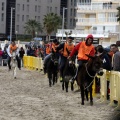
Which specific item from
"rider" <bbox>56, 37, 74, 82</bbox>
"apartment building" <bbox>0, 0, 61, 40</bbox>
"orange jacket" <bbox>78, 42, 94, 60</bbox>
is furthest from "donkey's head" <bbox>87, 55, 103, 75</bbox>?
"apartment building" <bbox>0, 0, 61, 40</bbox>

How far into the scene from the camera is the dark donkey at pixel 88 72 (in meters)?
13.1

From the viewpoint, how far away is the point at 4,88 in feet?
58.7

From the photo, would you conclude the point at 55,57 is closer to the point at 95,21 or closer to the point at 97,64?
the point at 97,64

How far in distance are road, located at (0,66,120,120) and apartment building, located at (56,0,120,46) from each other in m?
68.6

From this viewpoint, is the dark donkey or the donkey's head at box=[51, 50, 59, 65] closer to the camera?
the dark donkey

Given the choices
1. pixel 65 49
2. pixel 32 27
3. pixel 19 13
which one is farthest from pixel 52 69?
pixel 19 13

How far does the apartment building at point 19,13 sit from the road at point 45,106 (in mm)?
107093

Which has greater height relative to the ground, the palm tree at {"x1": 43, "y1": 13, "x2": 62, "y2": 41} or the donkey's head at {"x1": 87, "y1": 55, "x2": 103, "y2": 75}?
the palm tree at {"x1": 43, "y1": 13, "x2": 62, "y2": 41}

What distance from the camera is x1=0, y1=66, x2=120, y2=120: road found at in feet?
37.3

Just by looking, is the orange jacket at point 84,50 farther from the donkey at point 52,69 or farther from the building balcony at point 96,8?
the building balcony at point 96,8

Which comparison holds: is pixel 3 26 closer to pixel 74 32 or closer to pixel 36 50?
pixel 74 32

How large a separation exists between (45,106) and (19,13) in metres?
114

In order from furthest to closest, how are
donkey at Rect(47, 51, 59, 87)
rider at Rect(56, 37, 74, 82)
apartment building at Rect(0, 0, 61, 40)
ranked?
apartment building at Rect(0, 0, 61, 40) < donkey at Rect(47, 51, 59, 87) < rider at Rect(56, 37, 74, 82)

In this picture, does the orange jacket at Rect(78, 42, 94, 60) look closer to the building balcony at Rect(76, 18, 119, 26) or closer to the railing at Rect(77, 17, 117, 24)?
the building balcony at Rect(76, 18, 119, 26)
